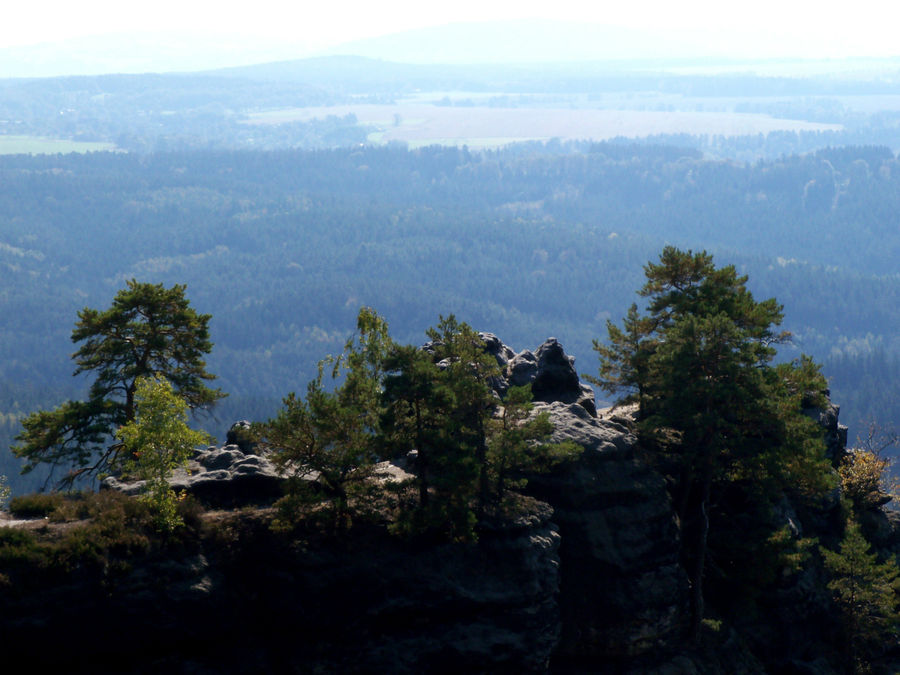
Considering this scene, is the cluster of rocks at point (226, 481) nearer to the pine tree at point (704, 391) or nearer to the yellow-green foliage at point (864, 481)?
the pine tree at point (704, 391)

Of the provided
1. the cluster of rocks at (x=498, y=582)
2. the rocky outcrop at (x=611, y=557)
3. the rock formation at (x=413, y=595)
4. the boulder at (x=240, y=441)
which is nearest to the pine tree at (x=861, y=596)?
the cluster of rocks at (x=498, y=582)

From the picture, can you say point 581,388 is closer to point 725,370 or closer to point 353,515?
point 725,370

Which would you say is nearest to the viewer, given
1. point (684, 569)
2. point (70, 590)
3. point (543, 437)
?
point (70, 590)

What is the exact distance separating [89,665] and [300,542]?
34.4 ft

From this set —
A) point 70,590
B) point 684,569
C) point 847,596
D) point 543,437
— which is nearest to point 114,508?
point 70,590

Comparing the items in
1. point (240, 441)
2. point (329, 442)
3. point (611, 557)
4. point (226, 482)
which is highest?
point (329, 442)

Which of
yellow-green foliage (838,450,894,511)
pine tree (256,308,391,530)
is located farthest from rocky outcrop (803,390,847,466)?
pine tree (256,308,391,530)

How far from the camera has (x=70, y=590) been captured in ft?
137

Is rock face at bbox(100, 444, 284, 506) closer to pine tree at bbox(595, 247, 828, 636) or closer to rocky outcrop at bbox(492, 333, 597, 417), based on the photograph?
rocky outcrop at bbox(492, 333, 597, 417)

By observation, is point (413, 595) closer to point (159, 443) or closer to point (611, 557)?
point (611, 557)

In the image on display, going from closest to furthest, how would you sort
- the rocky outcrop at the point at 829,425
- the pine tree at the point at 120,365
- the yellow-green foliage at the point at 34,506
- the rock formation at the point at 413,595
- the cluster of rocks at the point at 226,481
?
the rock formation at the point at 413,595 → the yellow-green foliage at the point at 34,506 → the cluster of rocks at the point at 226,481 → the pine tree at the point at 120,365 → the rocky outcrop at the point at 829,425

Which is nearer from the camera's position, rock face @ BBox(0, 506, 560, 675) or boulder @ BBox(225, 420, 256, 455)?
rock face @ BBox(0, 506, 560, 675)

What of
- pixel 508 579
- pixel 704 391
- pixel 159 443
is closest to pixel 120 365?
pixel 159 443

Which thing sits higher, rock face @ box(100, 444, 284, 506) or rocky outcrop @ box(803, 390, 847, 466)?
rock face @ box(100, 444, 284, 506)
